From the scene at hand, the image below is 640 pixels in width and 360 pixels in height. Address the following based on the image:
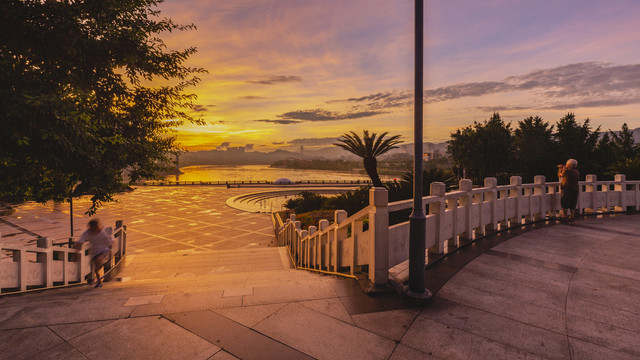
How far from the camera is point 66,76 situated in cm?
644

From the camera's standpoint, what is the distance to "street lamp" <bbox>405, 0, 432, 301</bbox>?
170 inches

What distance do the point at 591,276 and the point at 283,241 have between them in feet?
44.5

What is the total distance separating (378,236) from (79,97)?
6.72 meters

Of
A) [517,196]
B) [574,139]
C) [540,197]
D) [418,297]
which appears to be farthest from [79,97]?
[574,139]

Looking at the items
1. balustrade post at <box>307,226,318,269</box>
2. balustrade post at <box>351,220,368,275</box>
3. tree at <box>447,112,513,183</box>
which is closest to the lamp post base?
balustrade post at <box>351,220,368,275</box>

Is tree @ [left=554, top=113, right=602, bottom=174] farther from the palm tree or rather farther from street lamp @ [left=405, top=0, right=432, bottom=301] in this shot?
street lamp @ [left=405, top=0, right=432, bottom=301]

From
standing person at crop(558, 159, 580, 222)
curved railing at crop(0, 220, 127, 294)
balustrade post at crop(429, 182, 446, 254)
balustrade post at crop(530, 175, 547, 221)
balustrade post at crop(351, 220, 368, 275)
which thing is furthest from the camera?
balustrade post at crop(530, 175, 547, 221)

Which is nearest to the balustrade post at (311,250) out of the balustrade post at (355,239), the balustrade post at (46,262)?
the balustrade post at (355,239)

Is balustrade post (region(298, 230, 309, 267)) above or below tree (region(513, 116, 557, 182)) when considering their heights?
below

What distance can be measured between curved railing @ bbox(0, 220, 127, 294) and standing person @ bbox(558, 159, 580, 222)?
46.2 ft

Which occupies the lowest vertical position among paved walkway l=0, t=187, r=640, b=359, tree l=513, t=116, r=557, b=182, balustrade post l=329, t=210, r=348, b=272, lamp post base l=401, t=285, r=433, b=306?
paved walkway l=0, t=187, r=640, b=359

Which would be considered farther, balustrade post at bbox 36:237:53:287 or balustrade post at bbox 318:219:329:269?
balustrade post at bbox 318:219:329:269

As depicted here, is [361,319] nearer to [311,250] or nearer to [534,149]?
[311,250]

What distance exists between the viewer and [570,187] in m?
9.35
